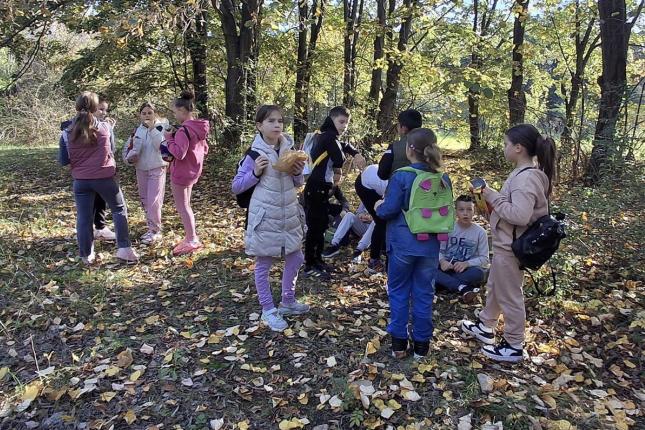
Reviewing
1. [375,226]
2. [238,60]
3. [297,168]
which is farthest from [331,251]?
[238,60]

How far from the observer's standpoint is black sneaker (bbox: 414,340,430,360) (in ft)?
12.3

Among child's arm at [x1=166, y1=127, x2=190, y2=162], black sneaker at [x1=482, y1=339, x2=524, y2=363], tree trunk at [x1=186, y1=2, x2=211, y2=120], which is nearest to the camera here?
black sneaker at [x1=482, y1=339, x2=524, y2=363]

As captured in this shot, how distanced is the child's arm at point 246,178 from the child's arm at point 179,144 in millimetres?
1987

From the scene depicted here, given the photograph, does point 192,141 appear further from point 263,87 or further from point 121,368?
point 263,87

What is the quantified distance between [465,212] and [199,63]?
9.11 metres

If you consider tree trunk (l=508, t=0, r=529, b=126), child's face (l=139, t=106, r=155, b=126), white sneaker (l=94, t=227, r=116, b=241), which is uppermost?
tree trunk (l=508, t=0, r=529, b=126)

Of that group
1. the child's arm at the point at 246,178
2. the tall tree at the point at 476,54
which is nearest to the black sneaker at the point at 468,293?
the child's arm at the point at 246,178

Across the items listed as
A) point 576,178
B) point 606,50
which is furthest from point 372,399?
point 606,50

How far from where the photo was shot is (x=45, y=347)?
405cm

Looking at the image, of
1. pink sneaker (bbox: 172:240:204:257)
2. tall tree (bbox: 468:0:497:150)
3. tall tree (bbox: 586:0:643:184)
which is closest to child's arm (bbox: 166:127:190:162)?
pink sneaker (bbox: 172:240:204:257)

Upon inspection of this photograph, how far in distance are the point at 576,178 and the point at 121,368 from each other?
27.0ft

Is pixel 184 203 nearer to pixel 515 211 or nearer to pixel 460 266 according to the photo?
pixel 460 266

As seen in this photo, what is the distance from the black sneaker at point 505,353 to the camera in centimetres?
379

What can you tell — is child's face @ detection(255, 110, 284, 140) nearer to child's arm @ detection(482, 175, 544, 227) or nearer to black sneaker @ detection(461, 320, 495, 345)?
child's arm @ detection(482, 175, 544, 227)
